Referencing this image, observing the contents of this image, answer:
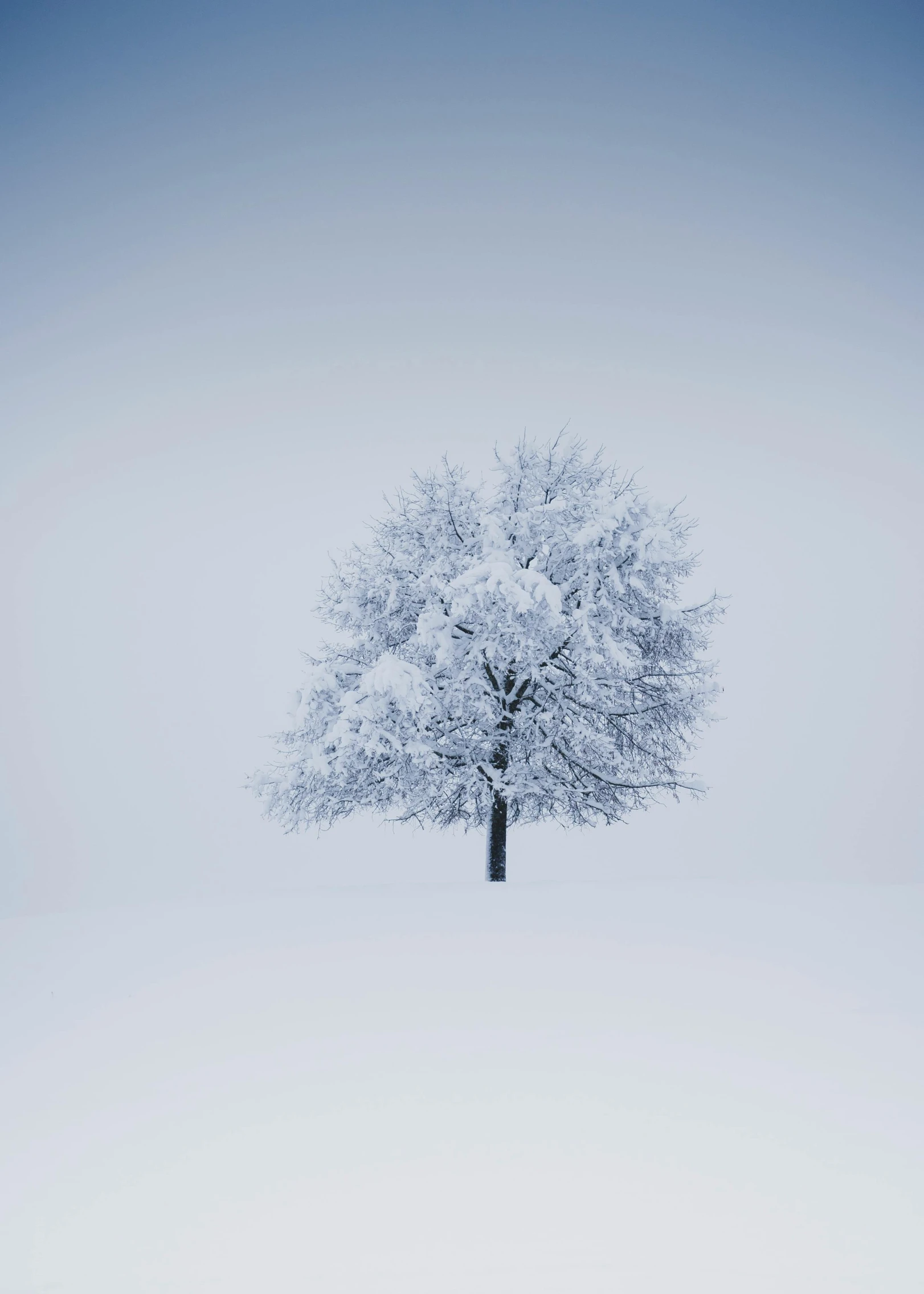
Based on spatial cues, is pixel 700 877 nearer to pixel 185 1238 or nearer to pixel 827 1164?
pixel 827 1164

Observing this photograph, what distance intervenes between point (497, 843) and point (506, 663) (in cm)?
340

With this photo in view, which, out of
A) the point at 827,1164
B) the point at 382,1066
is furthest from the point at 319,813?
the point at 827,1164

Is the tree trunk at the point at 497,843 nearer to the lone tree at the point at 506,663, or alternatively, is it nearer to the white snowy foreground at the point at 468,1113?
the lone tree at the point at 506,663

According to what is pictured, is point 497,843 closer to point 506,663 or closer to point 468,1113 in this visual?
point 506,663

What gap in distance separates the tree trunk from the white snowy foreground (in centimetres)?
485

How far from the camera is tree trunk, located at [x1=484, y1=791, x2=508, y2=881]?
13.1 meters

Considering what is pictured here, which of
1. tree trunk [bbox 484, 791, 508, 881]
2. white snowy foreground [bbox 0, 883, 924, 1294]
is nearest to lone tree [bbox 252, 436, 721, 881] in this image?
tree trunk [bbox 484, 791, 508, 881]

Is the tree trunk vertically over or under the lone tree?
under

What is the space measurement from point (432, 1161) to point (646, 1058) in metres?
1.93

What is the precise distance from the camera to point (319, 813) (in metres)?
13.2

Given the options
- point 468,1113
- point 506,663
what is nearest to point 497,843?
point 506,663

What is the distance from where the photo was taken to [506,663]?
12.8 meters

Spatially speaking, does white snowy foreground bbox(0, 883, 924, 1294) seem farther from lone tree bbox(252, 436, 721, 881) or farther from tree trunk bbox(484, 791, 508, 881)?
tree trunk bbox(484, 791, 508, 881)

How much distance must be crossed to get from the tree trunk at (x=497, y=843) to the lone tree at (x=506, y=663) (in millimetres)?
32
